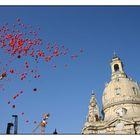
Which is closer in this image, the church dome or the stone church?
the stone church

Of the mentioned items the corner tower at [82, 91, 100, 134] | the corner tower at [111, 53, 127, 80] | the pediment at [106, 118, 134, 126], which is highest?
the corner tower at [111, 53, 127, 80]

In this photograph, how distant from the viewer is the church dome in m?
47.5

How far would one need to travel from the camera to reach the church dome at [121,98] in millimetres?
47500

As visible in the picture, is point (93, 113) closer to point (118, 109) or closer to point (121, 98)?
point (118, 109)

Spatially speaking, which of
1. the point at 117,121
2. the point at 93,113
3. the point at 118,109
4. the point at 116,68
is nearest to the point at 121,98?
the point at 118,109

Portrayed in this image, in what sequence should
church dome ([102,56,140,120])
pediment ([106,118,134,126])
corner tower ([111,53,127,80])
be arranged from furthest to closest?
corner tower ([111,53,127,80]) < church dome ([102,56,140,120]) < pediment ([106,118,134,126])

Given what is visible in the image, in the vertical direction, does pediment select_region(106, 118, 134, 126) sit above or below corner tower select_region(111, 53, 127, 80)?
below

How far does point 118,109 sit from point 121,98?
6.93 ft

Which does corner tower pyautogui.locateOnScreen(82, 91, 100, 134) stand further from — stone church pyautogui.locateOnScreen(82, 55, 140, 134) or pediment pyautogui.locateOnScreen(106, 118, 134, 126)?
pediment pyautogui.locateOnScreen(106, 118, 134, 126)

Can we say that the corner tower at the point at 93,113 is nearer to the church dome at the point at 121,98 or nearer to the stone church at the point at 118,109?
the stone church at the point at 118,109

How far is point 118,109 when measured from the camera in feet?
157

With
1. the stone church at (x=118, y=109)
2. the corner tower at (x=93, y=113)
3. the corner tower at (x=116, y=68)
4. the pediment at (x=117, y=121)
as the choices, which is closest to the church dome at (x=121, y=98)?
the stone church at (x=118, y=109)

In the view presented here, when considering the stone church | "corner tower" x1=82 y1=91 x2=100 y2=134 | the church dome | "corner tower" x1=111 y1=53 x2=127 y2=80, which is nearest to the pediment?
the stone church
